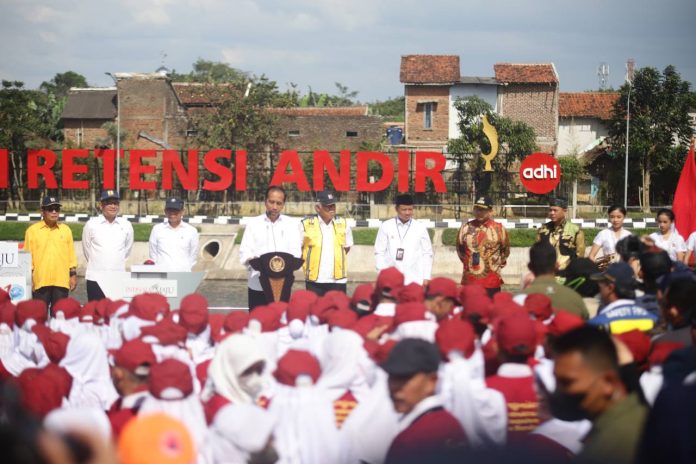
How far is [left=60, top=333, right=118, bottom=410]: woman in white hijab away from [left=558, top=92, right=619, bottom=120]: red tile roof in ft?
140

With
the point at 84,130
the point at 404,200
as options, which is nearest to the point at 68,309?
the point at 404,200

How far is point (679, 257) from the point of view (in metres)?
10.5

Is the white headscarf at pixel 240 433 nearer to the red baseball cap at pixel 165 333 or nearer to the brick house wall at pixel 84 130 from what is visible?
the red baseball cap at pixel 165 333

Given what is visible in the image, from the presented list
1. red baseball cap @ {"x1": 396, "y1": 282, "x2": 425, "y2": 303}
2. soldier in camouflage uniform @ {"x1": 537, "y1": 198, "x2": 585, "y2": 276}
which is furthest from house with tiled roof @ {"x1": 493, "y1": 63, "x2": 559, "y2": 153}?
red baseball cap @ {"x1": 396, "y1": 282, "x2": 425, "y2": 303}

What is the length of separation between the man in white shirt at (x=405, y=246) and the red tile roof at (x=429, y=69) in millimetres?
35503

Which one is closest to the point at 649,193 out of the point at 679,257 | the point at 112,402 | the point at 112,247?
the point at 679,257

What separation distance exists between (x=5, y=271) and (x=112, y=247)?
1211 millimetres

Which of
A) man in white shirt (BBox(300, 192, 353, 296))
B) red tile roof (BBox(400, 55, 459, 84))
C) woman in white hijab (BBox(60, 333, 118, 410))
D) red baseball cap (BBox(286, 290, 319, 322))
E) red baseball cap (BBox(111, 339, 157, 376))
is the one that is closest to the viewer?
red baseball cap (BBox(111, 339, 157, 376))

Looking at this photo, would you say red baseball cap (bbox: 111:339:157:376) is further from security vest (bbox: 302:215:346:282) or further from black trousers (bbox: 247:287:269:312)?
→ security vest (bbox: 302:215:346:282)

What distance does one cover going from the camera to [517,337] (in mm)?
5004

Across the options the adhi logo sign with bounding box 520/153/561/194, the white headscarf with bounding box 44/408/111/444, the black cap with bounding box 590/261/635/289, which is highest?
the adhi logo sign with bounding box 520/153/561/194

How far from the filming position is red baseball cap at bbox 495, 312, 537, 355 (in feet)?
16.4

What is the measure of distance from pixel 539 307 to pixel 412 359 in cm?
217

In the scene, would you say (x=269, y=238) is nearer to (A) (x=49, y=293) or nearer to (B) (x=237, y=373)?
(A) (x=49, y=293)
